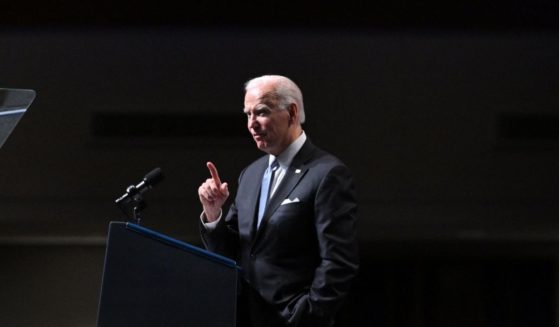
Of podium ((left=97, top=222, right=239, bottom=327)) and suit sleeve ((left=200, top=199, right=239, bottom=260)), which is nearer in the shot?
podium ((left=97, top=222, right=239, bottom=327))

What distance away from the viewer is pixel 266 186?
2383 millimetres

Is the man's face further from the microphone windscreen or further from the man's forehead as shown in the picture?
the microphone windscreen

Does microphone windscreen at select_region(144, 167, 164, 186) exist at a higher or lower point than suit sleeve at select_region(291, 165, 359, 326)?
higher

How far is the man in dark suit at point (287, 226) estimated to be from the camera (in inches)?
87.2

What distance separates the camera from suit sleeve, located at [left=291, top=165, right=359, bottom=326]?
86.0 inches

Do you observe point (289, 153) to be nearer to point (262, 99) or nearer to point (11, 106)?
point (262, 99)

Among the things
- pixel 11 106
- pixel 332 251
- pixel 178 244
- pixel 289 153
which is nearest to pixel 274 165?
pixel 289 153

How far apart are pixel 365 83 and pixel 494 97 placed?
586 millimetres

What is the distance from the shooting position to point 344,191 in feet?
7.48

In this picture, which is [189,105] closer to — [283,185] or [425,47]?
[425,47]

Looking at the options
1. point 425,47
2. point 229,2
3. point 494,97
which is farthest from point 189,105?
point 494,97

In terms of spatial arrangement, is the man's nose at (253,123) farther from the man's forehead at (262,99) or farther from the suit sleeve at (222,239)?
the suit sleeve at (222,239)

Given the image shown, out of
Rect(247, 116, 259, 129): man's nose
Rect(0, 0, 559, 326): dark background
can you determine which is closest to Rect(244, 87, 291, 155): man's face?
Rect(247, 116, 259, 129): man's nose

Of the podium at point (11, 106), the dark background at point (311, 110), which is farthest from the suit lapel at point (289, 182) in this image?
the dark background at point (311, 110)
